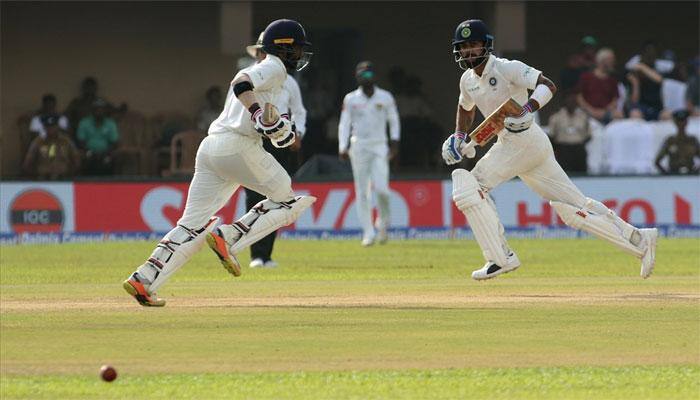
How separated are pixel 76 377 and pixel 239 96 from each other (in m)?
2.73

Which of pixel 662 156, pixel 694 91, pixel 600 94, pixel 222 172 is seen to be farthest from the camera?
pixel 694 91

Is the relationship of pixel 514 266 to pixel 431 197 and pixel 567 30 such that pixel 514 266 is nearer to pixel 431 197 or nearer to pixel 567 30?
pixel 431 197

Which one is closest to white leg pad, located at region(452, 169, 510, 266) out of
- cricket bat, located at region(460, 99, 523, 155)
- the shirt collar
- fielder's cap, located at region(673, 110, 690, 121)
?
cricket bat, located at region(460, 99, 523, 155)

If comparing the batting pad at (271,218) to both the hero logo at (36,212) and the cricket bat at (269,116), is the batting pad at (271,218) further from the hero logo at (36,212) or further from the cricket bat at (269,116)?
the hero logo at (36,212)

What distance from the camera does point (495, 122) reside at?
10680 mm

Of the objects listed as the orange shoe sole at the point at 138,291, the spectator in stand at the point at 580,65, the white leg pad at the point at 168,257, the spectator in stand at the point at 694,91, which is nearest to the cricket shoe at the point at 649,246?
the white leg pad at the point at 168,257

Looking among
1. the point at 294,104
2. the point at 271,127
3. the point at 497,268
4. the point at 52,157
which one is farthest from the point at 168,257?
the point at 52,157

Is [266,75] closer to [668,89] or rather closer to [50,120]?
[50,120]

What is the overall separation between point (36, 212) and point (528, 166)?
9.80 metres

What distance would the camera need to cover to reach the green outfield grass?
23.0 ft

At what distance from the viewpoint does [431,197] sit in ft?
65.6

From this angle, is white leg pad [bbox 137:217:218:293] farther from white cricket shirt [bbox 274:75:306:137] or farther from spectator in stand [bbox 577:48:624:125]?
spectator in stand [bbox 577:48:624:125]

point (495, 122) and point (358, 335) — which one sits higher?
point (495, 122)

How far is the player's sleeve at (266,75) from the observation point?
9516 millimetres
